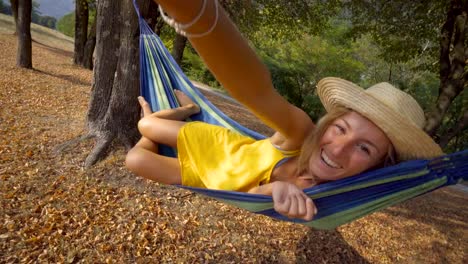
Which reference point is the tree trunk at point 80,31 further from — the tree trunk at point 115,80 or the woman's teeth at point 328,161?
the woman's teeth at point 328,161

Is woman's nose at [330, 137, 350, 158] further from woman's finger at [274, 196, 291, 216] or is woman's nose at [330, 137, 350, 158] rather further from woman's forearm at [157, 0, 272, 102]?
woman's forearm at [157, 0, 272, 102]

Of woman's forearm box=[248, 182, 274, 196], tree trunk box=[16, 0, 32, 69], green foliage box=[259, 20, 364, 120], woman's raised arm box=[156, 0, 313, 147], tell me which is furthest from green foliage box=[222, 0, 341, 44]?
woman's raised arm box=[156, 0, 313, 147]

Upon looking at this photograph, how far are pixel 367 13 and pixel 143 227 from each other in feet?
17.7

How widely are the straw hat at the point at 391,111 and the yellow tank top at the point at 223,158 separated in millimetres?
377

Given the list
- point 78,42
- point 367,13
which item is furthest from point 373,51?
point 78,42

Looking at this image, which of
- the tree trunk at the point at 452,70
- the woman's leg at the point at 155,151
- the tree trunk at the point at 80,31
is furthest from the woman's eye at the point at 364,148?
the tree trunk at the point at 80,31

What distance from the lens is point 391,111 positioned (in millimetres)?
1342

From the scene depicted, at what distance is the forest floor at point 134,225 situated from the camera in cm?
230

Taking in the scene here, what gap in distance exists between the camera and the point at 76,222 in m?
2.45

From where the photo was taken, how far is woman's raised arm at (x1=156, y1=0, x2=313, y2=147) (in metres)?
0.58

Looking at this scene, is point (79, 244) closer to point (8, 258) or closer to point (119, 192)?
point (8, 258)

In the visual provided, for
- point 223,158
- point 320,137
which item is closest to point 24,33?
point 223,158

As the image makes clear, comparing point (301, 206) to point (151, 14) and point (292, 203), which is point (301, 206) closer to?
point (292, 203)

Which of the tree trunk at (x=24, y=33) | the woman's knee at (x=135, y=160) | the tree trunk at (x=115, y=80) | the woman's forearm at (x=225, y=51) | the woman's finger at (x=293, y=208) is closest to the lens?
the woman's forearm at (x=225, y=51)
